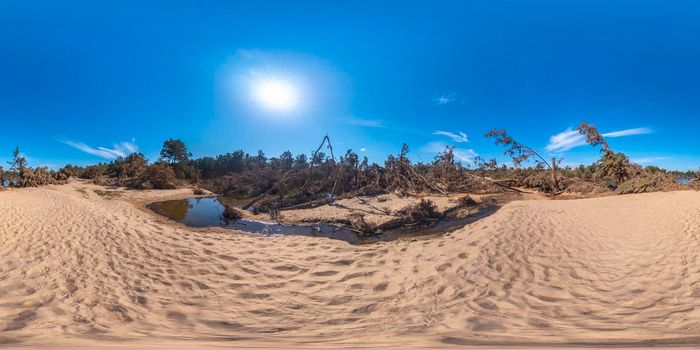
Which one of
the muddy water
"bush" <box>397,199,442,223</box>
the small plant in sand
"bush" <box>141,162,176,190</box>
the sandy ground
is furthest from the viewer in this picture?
"bush" <box>141,162,176,190</box>

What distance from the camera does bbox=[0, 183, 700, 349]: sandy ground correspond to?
343cm

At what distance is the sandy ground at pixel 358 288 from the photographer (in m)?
3.43

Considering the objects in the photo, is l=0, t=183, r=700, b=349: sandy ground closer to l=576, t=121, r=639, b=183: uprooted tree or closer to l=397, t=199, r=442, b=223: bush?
l=397, t=199, r=442, b=223: bush

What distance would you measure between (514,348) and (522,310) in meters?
1.82

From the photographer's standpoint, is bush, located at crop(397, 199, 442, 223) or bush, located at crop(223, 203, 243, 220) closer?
bush, located at crop(397, 199, 442, 223)

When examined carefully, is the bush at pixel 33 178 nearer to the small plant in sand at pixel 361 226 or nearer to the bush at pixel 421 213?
the small plant in sand at pixel 361 226

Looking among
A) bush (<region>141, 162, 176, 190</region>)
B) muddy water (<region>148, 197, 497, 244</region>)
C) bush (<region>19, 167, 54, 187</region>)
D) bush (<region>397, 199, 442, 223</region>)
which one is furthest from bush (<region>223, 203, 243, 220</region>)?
bush (<region>19, 167, 54, 187</region>)

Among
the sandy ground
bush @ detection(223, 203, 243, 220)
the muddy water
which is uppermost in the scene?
bush @ detection(223, 203, 243, 220)

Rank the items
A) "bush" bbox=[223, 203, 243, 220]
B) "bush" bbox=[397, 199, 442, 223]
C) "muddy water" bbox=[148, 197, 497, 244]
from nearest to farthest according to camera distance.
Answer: "muddy water" bbox=[148, 197, 497, 244] < "bush" bbox=[397, 199, 442, 223] < "bush" bbox=[223, 203, 243, 220]

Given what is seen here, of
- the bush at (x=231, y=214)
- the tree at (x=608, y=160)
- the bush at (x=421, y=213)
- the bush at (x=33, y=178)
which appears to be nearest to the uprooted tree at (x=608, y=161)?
the tree at (x=608, y=160)

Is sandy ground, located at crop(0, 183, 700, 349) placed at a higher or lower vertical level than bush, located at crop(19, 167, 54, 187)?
lower

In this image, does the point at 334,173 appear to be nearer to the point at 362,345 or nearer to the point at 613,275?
the point at 613,275

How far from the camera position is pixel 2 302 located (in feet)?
14.4

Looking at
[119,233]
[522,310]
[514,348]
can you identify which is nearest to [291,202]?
[119,233]
